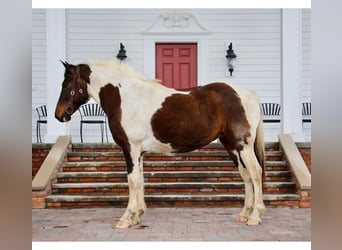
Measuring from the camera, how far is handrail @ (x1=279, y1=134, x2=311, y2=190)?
548 cm

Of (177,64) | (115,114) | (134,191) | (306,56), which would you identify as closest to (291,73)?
(306,56)

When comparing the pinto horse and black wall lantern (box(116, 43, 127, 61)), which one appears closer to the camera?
the pinto horse

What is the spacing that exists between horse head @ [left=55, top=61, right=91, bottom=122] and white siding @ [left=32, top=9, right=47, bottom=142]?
158cm

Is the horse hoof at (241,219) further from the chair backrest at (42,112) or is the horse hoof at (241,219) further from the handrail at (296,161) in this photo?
the chair backrest at (42,112)

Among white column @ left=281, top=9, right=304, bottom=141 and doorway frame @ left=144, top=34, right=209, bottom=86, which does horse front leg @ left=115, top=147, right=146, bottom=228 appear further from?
white column @ left=281, top=9, right=304, bottom=141

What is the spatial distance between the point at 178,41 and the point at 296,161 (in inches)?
90.1

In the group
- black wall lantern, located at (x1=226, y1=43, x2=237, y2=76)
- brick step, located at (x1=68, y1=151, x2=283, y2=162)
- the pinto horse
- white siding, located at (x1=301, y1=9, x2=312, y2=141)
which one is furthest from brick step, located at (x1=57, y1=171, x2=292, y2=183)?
black wall lantern, located at (x1=226, y1=43, x2=237, y2=76)

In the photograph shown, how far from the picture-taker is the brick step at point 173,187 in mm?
5625
